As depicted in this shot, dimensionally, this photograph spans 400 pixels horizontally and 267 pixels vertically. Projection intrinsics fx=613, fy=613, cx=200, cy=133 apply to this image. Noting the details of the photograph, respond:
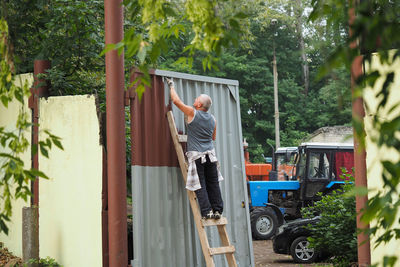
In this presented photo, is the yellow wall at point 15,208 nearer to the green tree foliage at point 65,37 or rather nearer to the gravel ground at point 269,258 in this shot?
the green tree foliage at point 65,37

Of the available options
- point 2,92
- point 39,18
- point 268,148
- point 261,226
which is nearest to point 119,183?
point 2,92

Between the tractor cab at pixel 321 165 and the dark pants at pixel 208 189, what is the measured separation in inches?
386

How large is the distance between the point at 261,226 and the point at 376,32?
15163 millimetres

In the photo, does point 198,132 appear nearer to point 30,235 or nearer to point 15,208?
point 30,235

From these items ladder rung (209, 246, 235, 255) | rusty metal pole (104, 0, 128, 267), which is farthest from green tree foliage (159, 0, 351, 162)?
rusty metal pole (104, 0, 128, 267)

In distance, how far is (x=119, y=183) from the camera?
6969mm

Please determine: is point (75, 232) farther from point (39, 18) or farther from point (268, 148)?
point (268, 148)

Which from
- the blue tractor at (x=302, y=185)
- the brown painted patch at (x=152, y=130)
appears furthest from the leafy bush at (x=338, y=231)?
the blue tractor at (x=302, y=185)

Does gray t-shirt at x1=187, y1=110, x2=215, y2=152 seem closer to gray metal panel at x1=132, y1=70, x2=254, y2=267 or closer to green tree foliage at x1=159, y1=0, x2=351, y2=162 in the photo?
gray metal panel at x1=132, y1=70, x2=254, y2=267

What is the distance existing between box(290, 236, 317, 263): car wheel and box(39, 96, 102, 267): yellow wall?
541cm

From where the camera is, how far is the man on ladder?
7.37 metres

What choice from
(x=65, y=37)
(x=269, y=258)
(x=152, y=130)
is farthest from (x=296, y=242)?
(x=65, y=37)

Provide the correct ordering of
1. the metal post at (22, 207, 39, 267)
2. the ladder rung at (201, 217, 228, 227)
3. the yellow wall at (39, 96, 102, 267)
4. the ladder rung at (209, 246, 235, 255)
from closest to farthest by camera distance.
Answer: the ladder rung at (209, 246, 235, 255) → the ladder rung at (201, 217, 228, 227) → the yellow wall at (39, 96, 102, 267) → the metal post at (22, 207, 39, 267)

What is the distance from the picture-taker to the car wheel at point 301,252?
11.9 m
